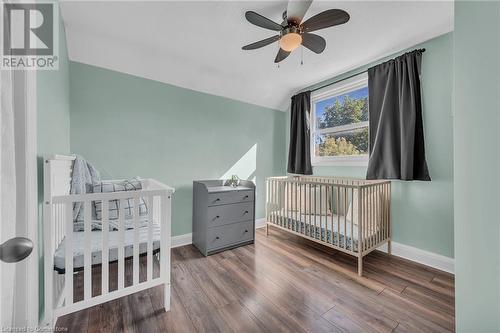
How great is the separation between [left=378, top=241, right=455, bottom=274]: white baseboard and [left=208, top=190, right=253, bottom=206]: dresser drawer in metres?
1.70

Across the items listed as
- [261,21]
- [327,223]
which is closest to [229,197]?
[327,223]

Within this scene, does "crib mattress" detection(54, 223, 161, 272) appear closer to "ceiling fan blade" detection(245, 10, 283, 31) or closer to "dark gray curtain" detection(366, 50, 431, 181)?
"ceiling fan blade" detection(245, 10, 283, 31)

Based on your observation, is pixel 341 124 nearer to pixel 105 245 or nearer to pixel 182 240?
pixel 182 240

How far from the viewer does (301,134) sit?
10.7 feet

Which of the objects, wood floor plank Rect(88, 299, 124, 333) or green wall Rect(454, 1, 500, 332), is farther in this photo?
wood floor plank Rect(88, 299, 124, 333)

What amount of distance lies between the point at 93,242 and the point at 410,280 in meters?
2.58

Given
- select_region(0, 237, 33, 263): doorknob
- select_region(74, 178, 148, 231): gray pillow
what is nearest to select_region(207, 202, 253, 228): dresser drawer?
select_region(74, 178, 148, 231): gray pillow

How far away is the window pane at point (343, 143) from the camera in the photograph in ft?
8.63

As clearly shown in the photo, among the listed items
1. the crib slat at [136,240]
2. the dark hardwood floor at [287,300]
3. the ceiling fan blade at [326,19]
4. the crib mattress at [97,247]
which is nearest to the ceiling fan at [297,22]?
the ceiling fan blade at [326,19]

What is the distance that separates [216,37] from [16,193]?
1.92 metres

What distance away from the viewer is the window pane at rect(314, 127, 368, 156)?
263 cm

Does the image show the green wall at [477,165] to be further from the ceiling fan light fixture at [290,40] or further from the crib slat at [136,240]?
the crib slat at [136,240]

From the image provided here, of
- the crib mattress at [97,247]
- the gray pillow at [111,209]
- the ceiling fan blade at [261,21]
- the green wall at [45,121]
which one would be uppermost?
the ceiling fan blade at [261,21]

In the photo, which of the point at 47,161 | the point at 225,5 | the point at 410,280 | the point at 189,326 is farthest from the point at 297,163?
the point at 47,161
